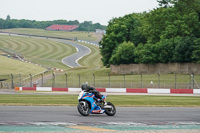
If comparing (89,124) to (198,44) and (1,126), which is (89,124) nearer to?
(1,126)

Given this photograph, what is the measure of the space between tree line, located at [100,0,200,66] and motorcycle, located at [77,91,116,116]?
51033mm

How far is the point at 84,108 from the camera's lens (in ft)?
65.3

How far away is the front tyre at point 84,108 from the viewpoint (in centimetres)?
1983

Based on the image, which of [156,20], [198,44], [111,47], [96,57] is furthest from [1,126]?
[96,57]

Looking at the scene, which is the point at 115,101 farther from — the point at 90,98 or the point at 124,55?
the point at 124,55

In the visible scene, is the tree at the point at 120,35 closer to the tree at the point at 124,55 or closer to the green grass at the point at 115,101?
the tree at the point at 124,55

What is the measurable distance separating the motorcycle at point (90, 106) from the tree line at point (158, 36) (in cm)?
5103

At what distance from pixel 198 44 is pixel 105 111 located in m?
54.0

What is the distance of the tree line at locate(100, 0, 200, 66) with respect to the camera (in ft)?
241

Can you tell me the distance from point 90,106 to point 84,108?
0.32 m

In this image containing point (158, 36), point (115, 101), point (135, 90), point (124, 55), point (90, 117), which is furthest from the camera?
point (158, 36)

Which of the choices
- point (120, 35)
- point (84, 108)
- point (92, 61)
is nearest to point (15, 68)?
point (120, 35)

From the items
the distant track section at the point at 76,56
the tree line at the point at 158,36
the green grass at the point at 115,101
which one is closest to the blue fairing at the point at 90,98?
the green grass at the point at 115,101

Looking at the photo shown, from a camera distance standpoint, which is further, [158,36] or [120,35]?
[120,35]
